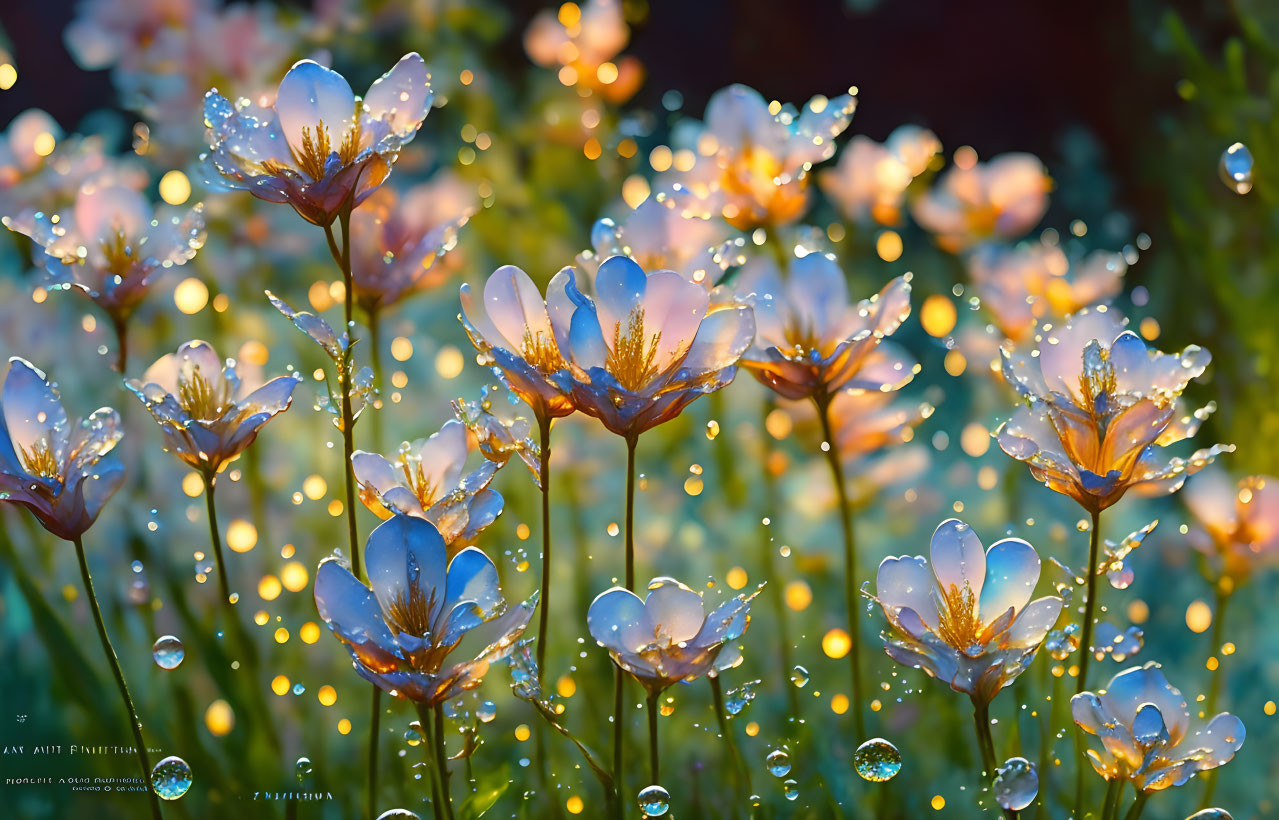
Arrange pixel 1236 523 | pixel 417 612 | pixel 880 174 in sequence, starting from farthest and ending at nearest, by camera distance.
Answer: pixel 880 174, pixel 1236 523, pixel 417 612

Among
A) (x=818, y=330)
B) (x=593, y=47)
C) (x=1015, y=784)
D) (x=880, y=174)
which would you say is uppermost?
(x=593, y=47)

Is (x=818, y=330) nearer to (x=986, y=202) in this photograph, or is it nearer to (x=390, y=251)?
(x=390, y=251)

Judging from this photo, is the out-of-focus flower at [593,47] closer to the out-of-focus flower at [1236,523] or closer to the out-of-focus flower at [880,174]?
the out-of-focus flower at [880,174]

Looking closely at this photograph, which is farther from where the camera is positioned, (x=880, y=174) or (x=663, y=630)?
(x=880, y=174)

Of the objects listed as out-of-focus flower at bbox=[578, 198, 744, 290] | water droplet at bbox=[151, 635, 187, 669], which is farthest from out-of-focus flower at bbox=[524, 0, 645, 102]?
water droplet at bbox=[151, 635, 187, 669]

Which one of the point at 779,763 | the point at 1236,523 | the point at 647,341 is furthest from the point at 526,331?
the point at 1236,523

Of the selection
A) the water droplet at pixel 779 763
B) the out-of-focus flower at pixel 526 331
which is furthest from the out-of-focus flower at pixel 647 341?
the water droplet at pixel 779 763

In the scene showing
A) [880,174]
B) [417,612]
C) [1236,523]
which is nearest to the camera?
[417,612]
